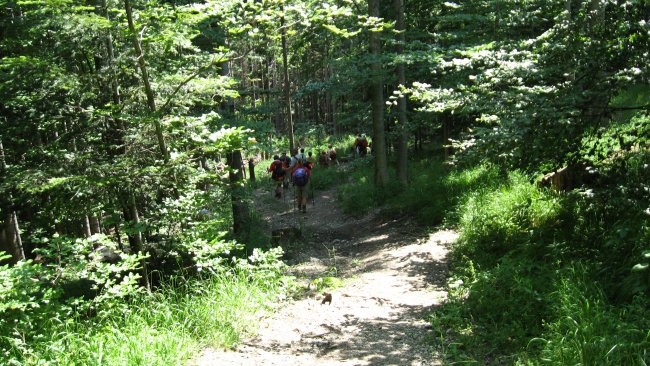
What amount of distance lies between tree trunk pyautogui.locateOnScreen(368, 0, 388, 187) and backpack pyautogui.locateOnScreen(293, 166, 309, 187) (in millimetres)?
2399

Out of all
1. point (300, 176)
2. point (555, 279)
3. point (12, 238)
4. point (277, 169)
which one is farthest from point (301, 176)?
point (555, 279)

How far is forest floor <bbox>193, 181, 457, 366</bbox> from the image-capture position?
17.0 feet

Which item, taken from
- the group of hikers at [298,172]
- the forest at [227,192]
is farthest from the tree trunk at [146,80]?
the group of hikers at [298,172]

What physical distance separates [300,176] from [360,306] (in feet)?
29.0

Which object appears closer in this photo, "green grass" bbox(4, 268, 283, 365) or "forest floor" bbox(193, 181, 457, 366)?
"green grass" bbox(4, 268, 283, 365)

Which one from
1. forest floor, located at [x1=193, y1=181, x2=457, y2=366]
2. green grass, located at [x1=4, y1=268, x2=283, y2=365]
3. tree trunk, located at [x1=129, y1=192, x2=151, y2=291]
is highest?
tree trunk, located at [x1=129, y1=192, x2=151, y2=291]

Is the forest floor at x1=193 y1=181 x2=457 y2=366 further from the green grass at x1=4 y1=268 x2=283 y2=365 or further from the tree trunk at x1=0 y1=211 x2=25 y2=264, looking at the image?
the tree trunk at x1=0 y1=211 x2=25 y2=264

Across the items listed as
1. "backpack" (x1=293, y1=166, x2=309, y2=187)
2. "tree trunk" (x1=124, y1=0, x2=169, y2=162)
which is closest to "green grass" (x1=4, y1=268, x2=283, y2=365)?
"tree trunk" (x1=124, y1=0, x2=169, y2=162)

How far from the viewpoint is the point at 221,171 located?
6738 mm

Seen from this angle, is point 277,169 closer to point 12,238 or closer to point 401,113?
point 401,113

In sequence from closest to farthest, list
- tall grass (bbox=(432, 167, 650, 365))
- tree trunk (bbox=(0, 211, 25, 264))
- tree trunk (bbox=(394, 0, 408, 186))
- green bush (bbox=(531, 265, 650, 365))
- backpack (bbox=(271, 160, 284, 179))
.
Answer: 1. green bush (bbox=(531, 265, 650, 365))
2. tall grass (bbox=(432, 167, 650, 365))
3. tree trunk (bbox=(0, 211, 25, 264))
4. tree trunk (bbox=(394, 0, 408, 186))
5. backpack (bbox=(271, 160, 284, 179))

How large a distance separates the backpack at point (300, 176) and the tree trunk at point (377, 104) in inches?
94.5

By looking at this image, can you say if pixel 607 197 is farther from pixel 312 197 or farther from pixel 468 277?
pixel 312 197

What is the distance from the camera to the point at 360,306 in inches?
265
